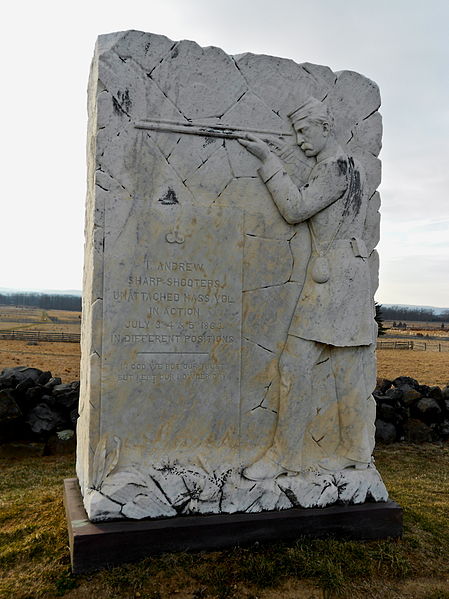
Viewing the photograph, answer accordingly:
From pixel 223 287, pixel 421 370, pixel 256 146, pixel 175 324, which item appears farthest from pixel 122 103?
pixel 421 370

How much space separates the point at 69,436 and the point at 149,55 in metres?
5.02

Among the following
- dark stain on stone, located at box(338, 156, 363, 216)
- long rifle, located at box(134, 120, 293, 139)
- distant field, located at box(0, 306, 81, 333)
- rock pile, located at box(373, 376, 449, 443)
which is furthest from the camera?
distant field, located at box(0, 306, 81, 333)

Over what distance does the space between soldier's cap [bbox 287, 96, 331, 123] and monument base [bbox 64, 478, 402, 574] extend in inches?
117

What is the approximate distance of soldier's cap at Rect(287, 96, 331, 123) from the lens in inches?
160

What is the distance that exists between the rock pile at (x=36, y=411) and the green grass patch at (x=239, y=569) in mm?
2480

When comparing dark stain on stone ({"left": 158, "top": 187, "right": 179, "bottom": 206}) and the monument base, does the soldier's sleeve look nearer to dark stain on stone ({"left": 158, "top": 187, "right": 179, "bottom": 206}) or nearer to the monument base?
dark stain on stone ({"left": 158, "top": 187, "right": 179, "bottom": 206})

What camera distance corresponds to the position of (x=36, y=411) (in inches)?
280

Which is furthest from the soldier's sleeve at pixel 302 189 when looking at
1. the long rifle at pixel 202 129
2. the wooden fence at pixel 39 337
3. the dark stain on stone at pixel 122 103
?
the wooden fence at pixel 39 337

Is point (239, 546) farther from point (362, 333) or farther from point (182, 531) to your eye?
point (362, 333)

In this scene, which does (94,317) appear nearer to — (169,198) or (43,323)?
(169,198)

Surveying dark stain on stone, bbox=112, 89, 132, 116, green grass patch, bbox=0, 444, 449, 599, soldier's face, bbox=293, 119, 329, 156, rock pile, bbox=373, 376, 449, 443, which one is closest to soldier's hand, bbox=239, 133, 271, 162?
soldier's face, bbox=293, 119, 329, 156

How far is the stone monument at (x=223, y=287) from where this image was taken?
3.78 m

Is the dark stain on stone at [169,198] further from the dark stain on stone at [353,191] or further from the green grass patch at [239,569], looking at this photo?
the green grass patch at [239,569]

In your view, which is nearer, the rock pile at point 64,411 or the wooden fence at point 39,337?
the rock pile at point 64,411
